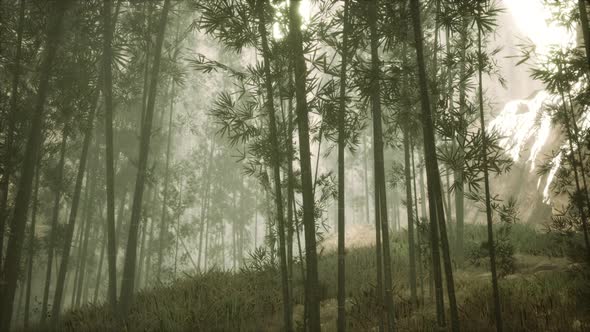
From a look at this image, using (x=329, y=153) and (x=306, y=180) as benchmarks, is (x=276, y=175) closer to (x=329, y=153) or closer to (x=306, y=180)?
(x=306, y=180)

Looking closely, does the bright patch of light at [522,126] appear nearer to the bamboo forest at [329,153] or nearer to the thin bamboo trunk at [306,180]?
the bamboo forest at [329,153]

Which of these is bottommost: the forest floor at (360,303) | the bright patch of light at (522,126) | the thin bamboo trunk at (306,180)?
the forest floor at (360,303)

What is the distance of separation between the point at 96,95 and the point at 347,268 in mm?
7035

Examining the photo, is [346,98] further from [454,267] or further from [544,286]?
[454,267]

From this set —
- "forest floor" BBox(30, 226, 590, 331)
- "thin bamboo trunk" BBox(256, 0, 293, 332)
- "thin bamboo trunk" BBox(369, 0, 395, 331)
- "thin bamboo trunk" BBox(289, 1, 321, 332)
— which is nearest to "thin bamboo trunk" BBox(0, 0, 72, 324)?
"forest floor" BBox(30, 226, 590, 331)

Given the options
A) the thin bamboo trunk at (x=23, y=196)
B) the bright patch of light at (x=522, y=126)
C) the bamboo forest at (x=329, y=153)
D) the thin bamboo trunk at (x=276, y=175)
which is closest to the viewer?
→ the bamboo forest at (x=329, y=153)

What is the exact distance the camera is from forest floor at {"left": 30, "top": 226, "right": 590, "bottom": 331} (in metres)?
4.61

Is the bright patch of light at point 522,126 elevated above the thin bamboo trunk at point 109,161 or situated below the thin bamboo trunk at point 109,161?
above

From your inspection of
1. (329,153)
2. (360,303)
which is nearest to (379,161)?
(329,153)

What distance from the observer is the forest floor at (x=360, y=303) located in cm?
461

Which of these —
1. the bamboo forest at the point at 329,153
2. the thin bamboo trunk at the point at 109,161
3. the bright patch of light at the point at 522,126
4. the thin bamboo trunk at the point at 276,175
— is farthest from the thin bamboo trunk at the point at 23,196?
the bright patch of light at the point at 522,126

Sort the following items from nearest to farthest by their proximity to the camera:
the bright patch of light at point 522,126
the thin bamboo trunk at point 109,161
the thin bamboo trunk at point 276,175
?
the thin bamboo trunk at point 276,175
the thin bamboo trunk at point 109,161
the bright patch of light at point 522,126

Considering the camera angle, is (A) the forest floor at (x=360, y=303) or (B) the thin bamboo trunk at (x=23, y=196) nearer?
(A) the forest floor at (x=360, y=303)

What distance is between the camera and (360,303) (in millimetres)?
6316
